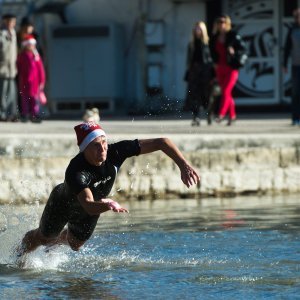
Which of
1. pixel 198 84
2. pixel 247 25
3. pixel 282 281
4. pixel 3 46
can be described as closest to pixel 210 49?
pixel 198 84

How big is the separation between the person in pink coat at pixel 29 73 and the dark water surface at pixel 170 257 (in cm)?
773

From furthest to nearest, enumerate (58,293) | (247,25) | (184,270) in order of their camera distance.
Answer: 1. (247,25)
2. (184,270)
3. (58,293)

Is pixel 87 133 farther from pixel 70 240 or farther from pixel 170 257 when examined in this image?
pixel 170 257

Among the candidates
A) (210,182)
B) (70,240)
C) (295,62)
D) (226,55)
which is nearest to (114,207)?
(70,240)

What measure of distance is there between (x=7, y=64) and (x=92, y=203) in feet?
43.1

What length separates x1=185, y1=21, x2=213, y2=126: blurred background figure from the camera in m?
22.5

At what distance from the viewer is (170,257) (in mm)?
12297

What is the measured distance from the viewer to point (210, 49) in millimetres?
22797

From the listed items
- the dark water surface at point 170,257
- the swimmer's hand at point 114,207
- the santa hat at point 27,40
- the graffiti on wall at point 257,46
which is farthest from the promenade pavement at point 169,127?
the swimmer's hand at point 114,207

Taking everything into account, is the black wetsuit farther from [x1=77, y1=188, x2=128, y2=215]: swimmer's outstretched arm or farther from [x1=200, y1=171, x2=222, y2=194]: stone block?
[x1=200, y1=171, x2=222, y2=194]: stone block

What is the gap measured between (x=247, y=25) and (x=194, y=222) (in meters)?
14.7

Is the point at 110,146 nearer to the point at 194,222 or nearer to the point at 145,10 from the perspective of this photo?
the point at 194,222

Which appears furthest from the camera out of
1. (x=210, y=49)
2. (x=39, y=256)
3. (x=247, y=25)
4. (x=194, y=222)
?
(x=247, y=25)

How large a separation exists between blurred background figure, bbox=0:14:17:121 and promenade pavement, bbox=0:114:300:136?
17.3 inches
